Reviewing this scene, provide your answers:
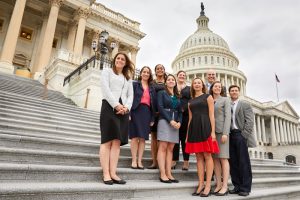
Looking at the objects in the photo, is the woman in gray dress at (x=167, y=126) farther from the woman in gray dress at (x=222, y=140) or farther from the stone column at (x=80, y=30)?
the stone column at (x=80, y=30)

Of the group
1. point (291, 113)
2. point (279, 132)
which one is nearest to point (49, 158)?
point (279, 132)

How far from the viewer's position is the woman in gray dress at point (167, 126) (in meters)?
4.01

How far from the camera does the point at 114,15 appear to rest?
92.7 ft

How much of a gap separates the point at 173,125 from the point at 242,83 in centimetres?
7446

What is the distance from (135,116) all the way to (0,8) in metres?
25.0

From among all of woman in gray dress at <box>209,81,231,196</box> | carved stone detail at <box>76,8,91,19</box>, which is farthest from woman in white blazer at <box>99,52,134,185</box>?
carved stone detail at <box>76,8,91,19</box>

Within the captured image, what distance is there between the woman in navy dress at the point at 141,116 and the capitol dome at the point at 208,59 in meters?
64.0

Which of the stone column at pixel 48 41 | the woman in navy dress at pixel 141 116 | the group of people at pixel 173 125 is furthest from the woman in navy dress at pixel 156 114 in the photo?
the stone column at pixel 48 41

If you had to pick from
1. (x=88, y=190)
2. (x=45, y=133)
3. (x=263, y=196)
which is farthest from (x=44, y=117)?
(x=263, y=196)

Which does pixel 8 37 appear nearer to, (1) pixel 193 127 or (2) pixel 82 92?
(2) pixel 82 92

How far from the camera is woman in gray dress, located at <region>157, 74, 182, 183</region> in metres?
4.01

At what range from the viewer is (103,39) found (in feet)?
38.2

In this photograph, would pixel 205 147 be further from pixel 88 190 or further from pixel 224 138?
pixel 88 190

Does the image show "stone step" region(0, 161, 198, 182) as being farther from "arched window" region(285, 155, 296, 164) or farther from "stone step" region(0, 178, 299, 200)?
"arched window" region(285, 155, 296, 164)
